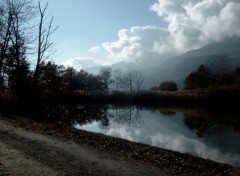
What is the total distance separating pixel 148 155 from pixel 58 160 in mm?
3367

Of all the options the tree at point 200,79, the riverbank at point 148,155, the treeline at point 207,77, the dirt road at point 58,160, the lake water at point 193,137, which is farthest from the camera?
the tree at point 200,79

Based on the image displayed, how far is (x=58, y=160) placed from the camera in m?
11.4

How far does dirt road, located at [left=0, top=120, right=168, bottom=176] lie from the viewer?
10109mm

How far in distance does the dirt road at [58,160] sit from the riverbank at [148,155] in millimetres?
484

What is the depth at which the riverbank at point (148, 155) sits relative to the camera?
440 inches

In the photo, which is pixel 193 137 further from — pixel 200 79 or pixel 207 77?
pixel 200 79

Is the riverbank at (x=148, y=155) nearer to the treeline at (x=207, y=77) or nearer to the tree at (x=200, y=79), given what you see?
the treeline at (x=207, y=77)

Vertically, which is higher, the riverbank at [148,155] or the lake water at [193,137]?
the riverbank at [148,155]

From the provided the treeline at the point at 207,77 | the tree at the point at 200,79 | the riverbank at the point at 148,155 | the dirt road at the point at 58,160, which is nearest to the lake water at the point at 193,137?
the riverbank at the point at 148,155

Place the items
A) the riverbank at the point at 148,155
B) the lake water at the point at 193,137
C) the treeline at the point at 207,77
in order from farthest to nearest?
the treeline at the point at 207,77
the lake water at the point at 193,137
the riverbank at the point at 148,155

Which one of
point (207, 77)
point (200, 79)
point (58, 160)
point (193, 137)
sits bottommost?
point (193, 137)

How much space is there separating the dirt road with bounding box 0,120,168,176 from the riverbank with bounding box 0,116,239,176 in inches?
19.1

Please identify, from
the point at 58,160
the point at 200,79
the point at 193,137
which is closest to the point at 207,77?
the point at 200,79

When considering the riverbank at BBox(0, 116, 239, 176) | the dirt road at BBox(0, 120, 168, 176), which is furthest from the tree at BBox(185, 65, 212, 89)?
the dirt road at BBox(0, 120, 168, 176)
